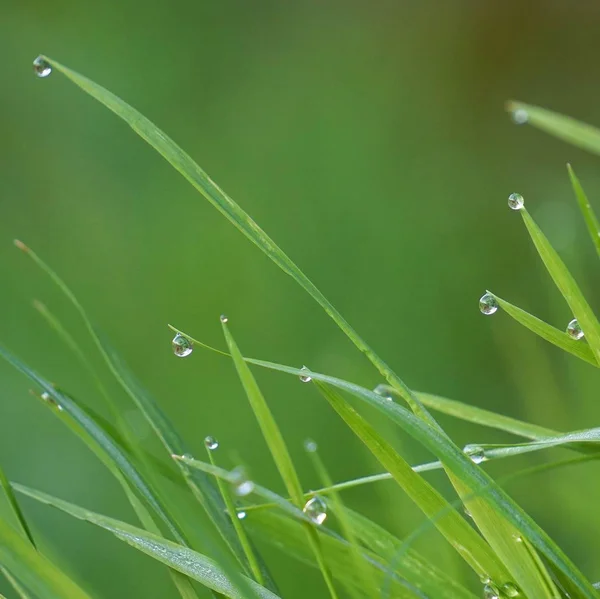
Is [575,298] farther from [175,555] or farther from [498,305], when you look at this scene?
[175,555]

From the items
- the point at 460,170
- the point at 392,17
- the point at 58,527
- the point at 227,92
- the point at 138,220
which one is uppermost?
the point at 392,17

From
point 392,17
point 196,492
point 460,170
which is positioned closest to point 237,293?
point 460,170

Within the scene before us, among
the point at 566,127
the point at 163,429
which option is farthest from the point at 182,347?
the point at 566,127

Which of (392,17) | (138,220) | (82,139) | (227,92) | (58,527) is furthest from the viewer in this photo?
(392,17)

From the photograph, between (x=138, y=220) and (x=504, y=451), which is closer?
(x=504, y=451)

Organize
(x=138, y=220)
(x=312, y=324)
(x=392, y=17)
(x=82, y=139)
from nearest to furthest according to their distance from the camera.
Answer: (x=312, y=324), (x=138, y=220), (x=82, y=139), (x=392, y=17)

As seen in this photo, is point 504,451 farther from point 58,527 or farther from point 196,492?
point 58,527
